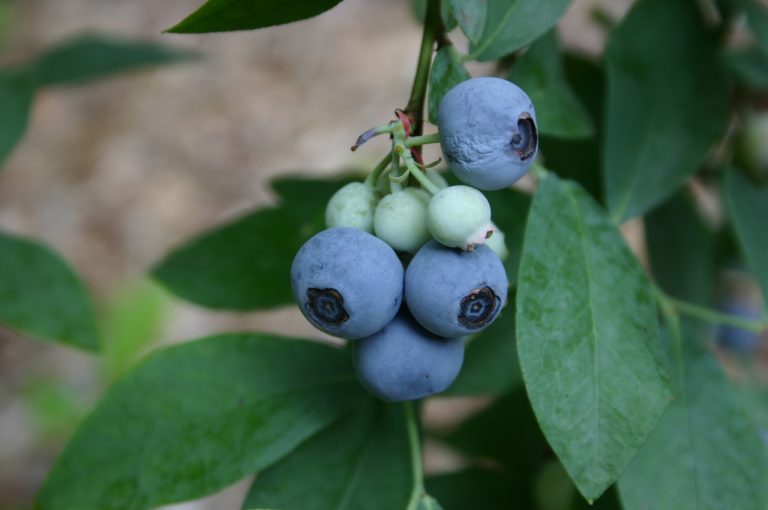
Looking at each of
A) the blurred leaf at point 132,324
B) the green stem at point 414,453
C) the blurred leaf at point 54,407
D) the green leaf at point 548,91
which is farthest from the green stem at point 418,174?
the blurred leaf at point 54,407

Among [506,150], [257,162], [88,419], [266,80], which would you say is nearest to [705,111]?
[506,150]

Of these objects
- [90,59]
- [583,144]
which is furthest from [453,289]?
[90,59]

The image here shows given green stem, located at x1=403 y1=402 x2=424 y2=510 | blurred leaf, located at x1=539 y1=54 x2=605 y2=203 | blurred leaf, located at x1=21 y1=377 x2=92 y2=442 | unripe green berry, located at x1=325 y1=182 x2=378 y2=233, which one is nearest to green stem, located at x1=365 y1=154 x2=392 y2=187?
unripe green berry, located at x1=325 y1=182 x2=378 y2=233

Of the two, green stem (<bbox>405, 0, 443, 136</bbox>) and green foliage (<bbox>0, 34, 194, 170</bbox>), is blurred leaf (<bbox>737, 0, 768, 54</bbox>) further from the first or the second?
green foliage (<bbox>0, 34, 194, 170</bbox>)

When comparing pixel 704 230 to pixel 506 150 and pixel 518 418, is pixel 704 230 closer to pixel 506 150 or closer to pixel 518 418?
pixel 518 418

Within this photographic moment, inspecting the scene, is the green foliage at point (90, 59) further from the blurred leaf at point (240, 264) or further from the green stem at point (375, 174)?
the green stem at point (375, 174)

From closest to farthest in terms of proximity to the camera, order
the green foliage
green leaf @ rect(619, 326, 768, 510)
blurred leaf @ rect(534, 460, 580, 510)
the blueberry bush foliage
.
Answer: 1. the blueberry bush foliage
2. green leaf @ rect(619, 326, 768, 510)
3. blurred leaf @ rect(534, 460, 580, 510)
4. the green foliage

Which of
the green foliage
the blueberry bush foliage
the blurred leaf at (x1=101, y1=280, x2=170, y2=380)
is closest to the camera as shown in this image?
the blueberry bush foliage
